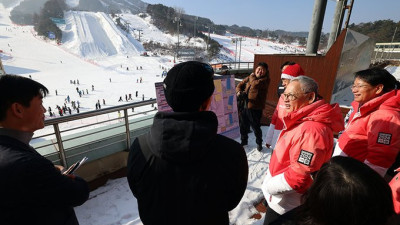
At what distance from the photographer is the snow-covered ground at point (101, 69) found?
9.76 feet

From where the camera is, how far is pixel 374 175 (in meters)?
0.85

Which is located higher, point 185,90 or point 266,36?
point 266,36

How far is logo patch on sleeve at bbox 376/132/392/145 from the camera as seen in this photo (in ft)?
5.62

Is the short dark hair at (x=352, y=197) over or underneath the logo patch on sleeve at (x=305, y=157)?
over

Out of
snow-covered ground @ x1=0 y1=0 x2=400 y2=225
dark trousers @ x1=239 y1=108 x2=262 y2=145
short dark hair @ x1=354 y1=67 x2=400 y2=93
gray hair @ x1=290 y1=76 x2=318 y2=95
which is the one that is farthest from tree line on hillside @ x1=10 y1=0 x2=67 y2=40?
short dark hair @ x1=354 y1=67 x2=400 y2=93

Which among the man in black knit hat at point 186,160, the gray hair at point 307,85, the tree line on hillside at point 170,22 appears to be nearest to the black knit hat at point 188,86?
the man in black knit hat at point 186,160

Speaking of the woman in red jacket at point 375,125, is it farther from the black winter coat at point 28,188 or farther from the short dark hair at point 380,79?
the black winter coat at point 28,188

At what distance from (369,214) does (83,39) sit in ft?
244

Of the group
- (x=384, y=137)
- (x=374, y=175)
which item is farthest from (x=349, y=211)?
(x=384, y=137)

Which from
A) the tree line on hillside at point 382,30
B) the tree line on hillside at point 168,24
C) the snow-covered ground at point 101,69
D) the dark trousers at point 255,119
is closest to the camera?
the snow-covered ground at point 101,69

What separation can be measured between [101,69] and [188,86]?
4866 cm

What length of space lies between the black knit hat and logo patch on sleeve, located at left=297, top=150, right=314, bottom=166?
0.97m

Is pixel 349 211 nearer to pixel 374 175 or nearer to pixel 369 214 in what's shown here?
pixel 369 214

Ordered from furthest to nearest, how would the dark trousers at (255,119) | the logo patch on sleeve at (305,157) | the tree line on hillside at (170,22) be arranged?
the tree line on hillside at (170,22) < the dark trousers at (255,119) < the logo patch on sleeve at (305,157)
